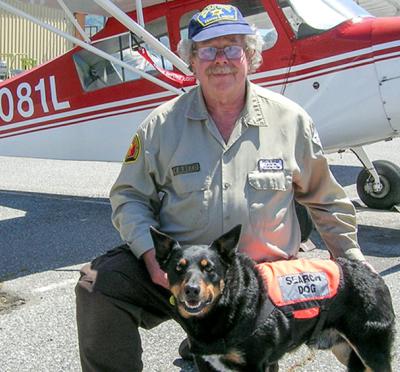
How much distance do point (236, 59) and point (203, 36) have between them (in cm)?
17

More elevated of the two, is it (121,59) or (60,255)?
(121,59)

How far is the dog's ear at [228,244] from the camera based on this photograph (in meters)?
2.32

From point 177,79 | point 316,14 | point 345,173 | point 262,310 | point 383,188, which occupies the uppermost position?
point 316,14

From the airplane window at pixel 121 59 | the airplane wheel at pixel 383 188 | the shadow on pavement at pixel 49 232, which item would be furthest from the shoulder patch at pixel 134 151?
the airplane wheel at pixel 383 188

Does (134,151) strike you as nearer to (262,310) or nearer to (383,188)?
(262,310)

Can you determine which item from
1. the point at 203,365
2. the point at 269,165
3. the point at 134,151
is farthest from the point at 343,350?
the point at 134,151

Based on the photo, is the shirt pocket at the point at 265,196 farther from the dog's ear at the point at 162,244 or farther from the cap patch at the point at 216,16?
the cap patch at the point at 216,16

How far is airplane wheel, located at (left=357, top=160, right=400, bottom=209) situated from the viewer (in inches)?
261

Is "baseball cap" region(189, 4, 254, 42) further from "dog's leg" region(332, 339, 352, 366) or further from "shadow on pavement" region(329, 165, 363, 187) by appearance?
"shadow on pavement" region(329, 165, 363, 187)

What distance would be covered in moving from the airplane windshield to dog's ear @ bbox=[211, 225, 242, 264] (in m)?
3.95

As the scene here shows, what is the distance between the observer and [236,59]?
2.74 meters

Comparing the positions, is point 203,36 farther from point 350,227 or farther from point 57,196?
point 57,196

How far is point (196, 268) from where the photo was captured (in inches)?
90.7

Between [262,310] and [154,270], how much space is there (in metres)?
0.47
